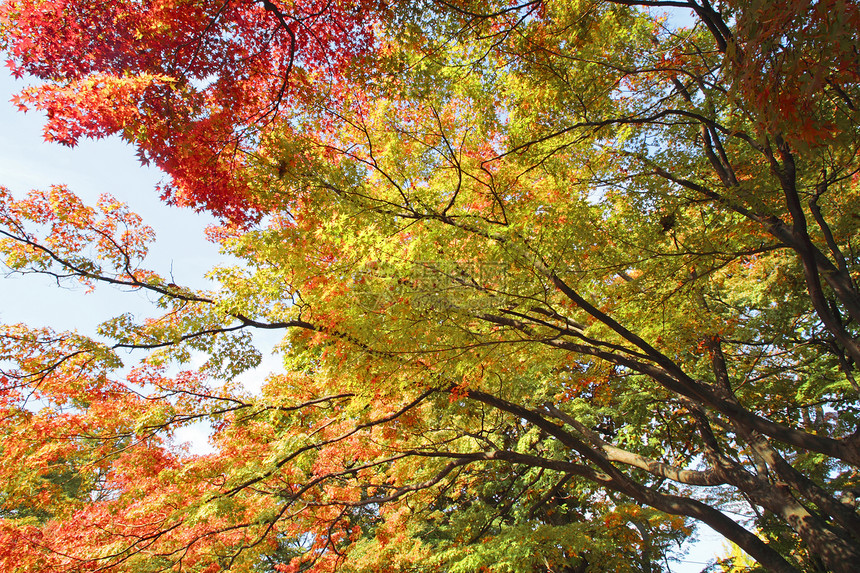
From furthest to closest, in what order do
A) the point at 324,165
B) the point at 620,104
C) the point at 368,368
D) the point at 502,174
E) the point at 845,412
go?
the point at 845,412 < the point at 620,104 < the point at 502,174 < the point at 368,368 < the point at 324,165

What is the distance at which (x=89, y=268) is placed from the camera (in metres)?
4.64

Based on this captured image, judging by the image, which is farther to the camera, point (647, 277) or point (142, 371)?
point (142, 371)

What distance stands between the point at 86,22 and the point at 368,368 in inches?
151

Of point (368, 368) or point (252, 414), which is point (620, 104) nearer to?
point (368, 368)

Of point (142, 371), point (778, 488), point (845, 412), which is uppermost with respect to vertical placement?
point (142, 371)

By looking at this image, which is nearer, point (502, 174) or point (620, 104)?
point (502, 174)

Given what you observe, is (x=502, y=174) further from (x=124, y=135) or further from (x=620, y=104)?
(x=124, y=135)

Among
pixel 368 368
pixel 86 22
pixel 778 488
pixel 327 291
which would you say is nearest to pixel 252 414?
pixel 368 368

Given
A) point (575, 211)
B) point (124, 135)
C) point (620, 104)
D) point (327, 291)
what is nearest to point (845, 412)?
point (620, 104)

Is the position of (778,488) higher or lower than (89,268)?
lower

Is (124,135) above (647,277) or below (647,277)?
above

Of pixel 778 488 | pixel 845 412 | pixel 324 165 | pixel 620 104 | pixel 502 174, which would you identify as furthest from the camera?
pixel 845 412

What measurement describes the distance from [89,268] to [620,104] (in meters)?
6.91

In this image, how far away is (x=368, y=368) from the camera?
4.60 m
